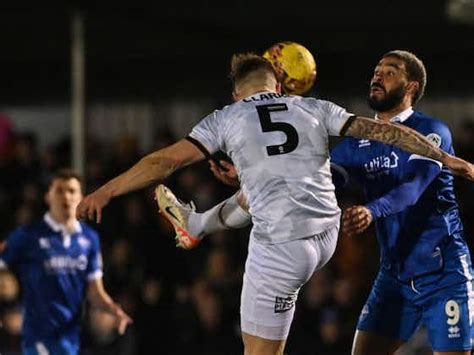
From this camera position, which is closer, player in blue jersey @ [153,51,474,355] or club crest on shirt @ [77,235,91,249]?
player in blue jersey @ [153,51,474,355]

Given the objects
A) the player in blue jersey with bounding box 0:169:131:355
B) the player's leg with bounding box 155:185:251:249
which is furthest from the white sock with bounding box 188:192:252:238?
the player in blue jersey with bounding box 0:169:131:355

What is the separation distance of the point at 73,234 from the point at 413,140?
366 cm

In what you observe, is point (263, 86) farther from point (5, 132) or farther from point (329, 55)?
point (5, 132)

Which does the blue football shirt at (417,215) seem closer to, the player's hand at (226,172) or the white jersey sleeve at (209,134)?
the player's hand at (226,172)

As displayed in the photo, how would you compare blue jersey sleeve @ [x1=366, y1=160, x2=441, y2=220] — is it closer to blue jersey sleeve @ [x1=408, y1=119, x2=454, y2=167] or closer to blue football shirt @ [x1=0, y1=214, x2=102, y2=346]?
blue jersey sleeve @ [x1=408, y1=119, x2=454, y2=167]

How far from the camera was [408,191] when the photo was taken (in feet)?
23.1

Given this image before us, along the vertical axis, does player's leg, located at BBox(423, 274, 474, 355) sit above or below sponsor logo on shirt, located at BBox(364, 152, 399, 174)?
below

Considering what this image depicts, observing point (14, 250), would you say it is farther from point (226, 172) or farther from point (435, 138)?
point (435, 138)

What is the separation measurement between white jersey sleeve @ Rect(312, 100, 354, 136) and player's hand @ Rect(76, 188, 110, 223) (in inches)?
43.5

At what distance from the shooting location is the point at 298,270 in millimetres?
6934

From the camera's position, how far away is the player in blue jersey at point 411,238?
7.29m

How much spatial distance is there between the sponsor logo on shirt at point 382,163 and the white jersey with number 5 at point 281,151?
0.54 meters

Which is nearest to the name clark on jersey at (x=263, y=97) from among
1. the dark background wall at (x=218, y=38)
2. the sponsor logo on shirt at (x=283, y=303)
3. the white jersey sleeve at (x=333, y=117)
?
the white jersey sleeve at (x=333, y=117)

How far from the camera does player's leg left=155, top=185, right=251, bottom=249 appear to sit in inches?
301
